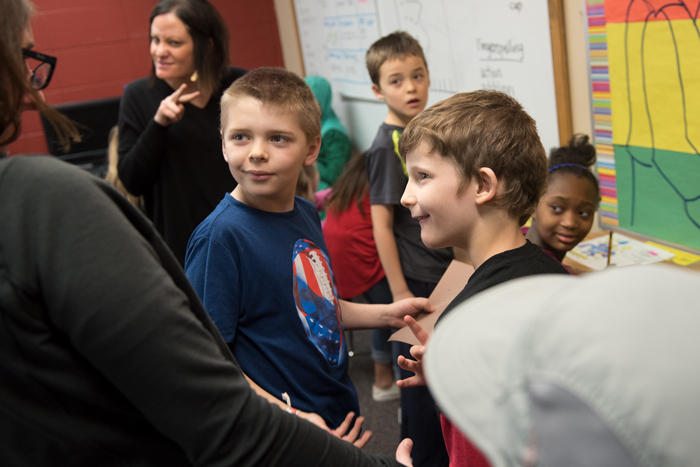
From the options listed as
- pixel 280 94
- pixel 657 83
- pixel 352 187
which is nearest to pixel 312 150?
pixel 280 94

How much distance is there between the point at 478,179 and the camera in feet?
3.32

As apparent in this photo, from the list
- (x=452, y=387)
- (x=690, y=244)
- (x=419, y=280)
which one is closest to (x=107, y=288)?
(x=452, y=387)

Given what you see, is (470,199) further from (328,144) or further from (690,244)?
(328,144)

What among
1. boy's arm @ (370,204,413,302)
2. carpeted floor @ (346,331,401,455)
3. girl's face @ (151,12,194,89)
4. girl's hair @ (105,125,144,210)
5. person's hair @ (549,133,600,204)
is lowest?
carpeted floor @ (346,331,401,455)

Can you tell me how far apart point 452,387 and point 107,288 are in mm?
312

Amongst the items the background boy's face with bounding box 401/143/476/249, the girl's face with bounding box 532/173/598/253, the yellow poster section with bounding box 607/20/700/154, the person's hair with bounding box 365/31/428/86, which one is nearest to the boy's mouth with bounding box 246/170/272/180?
the background boy's face with bounding box 401/143/476/249

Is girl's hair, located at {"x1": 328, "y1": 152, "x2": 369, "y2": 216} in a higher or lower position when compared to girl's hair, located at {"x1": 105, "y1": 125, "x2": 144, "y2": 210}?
lower

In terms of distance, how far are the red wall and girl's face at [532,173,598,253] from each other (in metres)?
3.73

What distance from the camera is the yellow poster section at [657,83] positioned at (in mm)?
1587

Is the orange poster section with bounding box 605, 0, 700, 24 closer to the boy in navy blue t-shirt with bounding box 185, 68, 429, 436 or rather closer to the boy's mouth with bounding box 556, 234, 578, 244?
the boy's mouth with bounding box 556, 234, 578, 244

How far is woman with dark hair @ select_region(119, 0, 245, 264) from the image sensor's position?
1782 mm

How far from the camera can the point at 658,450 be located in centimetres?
31

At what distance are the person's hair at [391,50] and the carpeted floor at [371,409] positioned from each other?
146 centimetres

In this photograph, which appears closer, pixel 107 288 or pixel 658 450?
pixel 658 450
